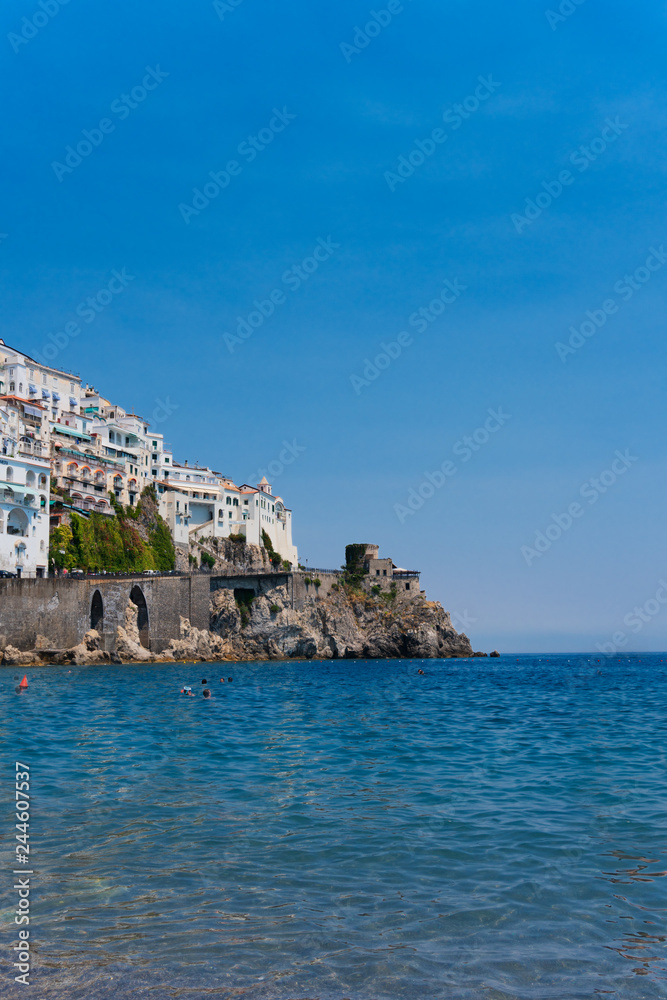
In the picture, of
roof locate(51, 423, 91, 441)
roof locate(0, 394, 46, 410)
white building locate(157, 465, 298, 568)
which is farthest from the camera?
white building locate(157, 465, 298, 568)

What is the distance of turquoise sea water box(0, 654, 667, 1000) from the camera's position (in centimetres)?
622

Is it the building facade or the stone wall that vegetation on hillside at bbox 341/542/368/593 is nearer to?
the building facade

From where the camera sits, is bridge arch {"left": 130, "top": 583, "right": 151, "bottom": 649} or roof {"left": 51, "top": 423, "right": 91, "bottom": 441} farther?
roof {"left": 51, "top": 423, "right": 91, "bottom": 441}

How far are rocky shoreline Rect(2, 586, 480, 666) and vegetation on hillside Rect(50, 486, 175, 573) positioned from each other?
8.16 metres

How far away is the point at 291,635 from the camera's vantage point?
78.9 meters

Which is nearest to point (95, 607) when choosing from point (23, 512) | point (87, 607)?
point (87, 607)

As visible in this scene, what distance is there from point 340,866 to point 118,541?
6694cm

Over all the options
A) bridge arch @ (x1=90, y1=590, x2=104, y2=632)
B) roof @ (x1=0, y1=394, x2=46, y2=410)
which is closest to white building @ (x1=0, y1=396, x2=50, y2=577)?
bridge arch @ (x1=90, y1=590, x2=104, y2=632)

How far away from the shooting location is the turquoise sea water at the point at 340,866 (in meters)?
6.22

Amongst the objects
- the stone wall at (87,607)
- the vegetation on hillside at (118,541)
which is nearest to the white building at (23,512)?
the vegetation on hillside at (118,541)

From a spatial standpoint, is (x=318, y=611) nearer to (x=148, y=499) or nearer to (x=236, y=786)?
(x=148, y=499)

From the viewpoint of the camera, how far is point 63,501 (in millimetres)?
70438

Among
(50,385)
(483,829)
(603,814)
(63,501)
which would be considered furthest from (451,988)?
(50,385)

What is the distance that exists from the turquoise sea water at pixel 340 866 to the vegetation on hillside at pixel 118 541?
1930 inches
